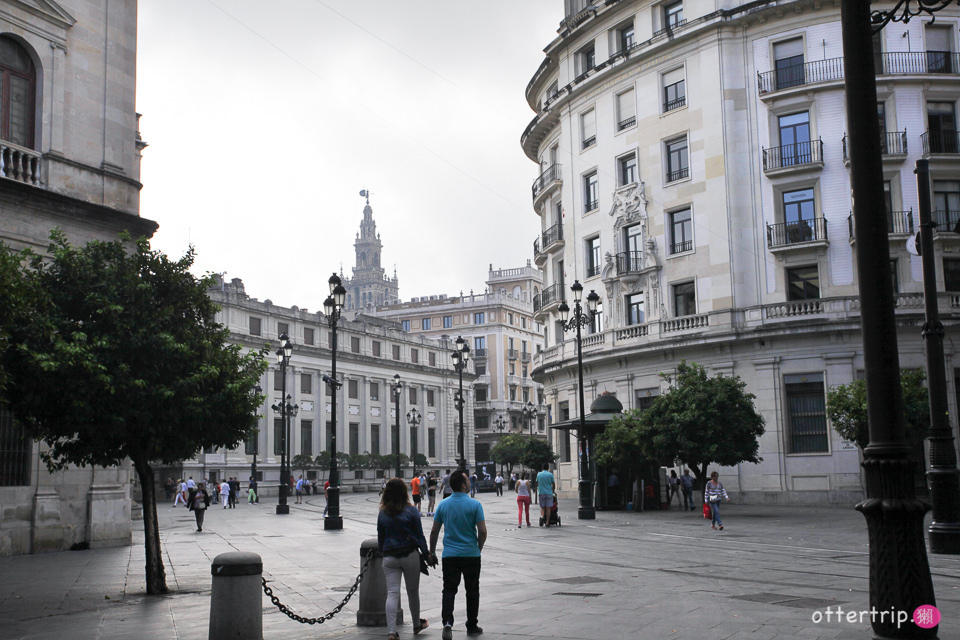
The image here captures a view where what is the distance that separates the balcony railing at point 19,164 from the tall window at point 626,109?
28507 millimetres

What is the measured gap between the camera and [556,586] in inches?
505

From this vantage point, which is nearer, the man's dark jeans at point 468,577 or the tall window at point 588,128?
the man's dark jeans at point 468,577

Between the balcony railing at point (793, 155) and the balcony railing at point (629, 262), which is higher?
the balcony railing at point (793, 155)

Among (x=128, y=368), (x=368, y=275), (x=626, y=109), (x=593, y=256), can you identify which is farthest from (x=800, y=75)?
(x=368, y=275)

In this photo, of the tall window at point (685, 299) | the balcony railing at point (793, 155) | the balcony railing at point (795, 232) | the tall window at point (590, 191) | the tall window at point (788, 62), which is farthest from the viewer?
the tall window at point (590, 191)

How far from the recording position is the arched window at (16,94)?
19.1 metres

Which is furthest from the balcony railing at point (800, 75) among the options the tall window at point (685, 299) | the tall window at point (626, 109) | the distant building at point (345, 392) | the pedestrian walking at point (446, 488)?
the distant building at point (345, 392)

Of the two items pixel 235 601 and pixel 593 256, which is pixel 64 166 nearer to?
pixel 235 601

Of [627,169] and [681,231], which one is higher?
[627,169]

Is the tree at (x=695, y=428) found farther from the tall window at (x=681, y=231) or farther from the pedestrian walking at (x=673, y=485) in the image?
the tall window at (x=681, y=231)

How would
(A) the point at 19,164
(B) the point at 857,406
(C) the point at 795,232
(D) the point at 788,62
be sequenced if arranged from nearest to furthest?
(A) the point at 19,164 < (B) the point at 857,406 < (C) the point at 795,232 < (D) the point at 788,62

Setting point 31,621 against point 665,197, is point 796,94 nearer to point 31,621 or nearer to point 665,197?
point 665,197

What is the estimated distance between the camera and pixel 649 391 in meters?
39.5

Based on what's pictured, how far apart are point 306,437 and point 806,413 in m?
48.7
